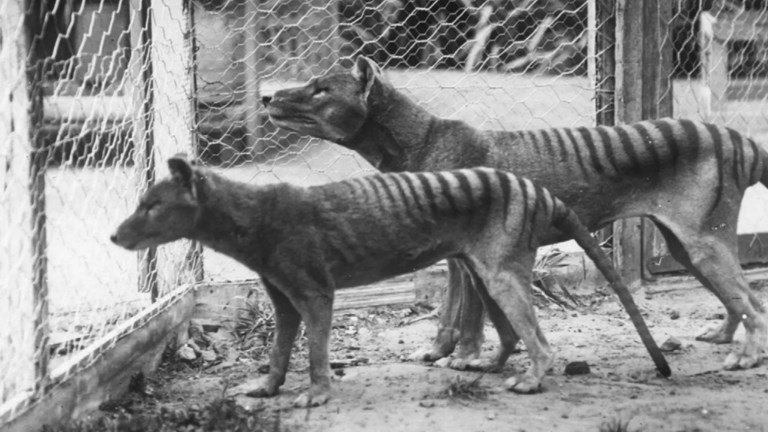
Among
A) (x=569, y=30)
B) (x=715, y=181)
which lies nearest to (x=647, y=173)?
(x=715, y=181)

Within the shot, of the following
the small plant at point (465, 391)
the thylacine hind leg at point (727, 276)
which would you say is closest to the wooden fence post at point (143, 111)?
the small plant at point (465, 391)

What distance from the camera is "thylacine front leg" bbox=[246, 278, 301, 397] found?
4324 millimetres

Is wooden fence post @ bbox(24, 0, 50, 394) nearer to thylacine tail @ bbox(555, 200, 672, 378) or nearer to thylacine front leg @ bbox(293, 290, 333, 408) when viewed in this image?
thylacine front leg @ bbox(293, 290, 333, 408)

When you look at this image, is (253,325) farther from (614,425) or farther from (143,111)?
(614,425)

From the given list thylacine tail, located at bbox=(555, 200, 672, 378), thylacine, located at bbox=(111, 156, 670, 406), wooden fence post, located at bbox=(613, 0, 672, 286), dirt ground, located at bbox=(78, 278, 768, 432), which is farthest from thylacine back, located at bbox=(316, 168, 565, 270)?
wooden fence post, located at bbox=(613, 0, 672, 286)

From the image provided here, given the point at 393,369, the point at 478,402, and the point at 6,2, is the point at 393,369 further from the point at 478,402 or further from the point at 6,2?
the point at 6,2

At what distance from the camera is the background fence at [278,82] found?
170 inches

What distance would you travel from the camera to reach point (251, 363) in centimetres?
517

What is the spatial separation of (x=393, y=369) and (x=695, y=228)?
5.29 ft

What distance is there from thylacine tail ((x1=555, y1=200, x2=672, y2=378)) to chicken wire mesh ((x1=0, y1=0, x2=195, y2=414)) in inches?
75.9

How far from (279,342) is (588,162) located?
5.81 feet

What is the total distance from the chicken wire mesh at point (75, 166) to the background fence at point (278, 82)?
0.05ft

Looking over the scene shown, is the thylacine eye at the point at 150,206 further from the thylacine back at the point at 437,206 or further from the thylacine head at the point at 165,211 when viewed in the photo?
the thylacine back at the point at 437,206

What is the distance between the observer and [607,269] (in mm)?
4477
